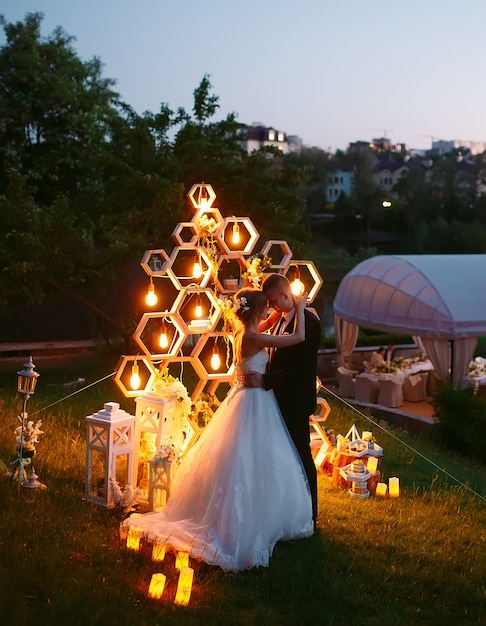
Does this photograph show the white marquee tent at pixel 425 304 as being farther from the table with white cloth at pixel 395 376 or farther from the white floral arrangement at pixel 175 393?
the white floral arrangement at pixel 175 393

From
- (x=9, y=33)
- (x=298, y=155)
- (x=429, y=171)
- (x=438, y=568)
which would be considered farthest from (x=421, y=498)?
(x=298, y=155)

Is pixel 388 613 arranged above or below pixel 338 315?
below

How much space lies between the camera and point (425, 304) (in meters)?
14.7

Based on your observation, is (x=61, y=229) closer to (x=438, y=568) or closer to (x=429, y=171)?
(x=438, y=568)

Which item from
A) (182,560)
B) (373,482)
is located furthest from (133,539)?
(373,482)

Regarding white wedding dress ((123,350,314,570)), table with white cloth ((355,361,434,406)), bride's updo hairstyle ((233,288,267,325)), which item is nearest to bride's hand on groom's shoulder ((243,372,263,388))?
white wedding dress ((123,350,314,570))

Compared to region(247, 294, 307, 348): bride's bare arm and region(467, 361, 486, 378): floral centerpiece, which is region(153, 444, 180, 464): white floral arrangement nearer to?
region(247, 294, 307, 348): bride's bare arm

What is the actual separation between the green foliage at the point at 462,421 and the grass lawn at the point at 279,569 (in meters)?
4.34

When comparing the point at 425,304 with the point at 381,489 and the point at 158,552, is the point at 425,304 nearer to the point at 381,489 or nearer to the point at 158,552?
the point at 381,489

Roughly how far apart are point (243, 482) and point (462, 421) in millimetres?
6857

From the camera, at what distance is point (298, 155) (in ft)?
186

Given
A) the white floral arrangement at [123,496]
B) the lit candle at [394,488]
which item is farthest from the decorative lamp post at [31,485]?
the lit candle at [394,488]

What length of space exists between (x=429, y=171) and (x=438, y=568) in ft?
159

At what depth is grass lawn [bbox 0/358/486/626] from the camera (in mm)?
4289
